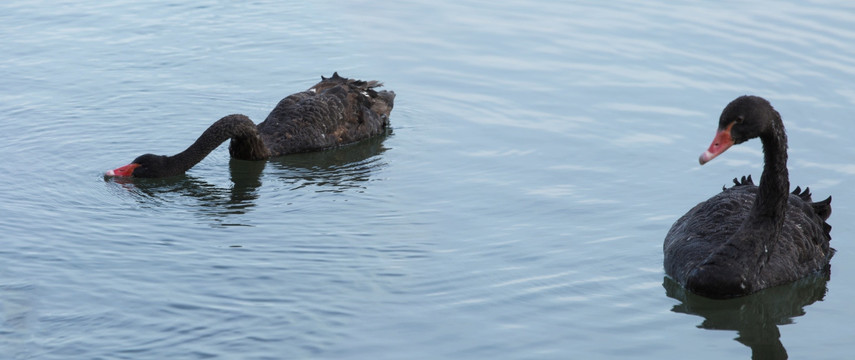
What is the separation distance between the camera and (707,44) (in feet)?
53.3

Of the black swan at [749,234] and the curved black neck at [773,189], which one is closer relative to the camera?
the black swan at [749,234]

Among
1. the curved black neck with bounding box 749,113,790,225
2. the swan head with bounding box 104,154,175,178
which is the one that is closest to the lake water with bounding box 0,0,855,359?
the swan head with bounding box 104,154,175,178

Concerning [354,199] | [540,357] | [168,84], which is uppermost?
[168,84]

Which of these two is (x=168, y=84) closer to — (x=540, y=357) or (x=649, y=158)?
(x=649, y=158)

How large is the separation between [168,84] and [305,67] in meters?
1.89

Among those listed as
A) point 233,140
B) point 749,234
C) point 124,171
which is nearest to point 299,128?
point 233,140

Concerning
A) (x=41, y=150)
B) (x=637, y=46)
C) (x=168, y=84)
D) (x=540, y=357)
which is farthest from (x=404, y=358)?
(x=637, y=46)

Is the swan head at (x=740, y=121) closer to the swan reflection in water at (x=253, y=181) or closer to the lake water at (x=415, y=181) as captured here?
the lake water at (x=415, y=181)

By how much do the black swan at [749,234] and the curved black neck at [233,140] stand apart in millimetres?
4838

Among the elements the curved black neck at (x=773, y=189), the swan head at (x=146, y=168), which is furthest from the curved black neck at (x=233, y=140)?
the curved black neck at (x=773, y=189)

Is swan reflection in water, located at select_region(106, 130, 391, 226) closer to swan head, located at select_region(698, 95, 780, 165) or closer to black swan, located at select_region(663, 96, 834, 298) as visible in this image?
black swan, located at select_region(663, 96, 834, 298)

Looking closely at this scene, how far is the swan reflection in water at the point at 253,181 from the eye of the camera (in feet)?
37.2

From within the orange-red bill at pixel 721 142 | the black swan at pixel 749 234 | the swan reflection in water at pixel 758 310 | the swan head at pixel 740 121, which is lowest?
the swan reflection in water at pixel 758 310

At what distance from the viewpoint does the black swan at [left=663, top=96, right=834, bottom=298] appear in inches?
344
